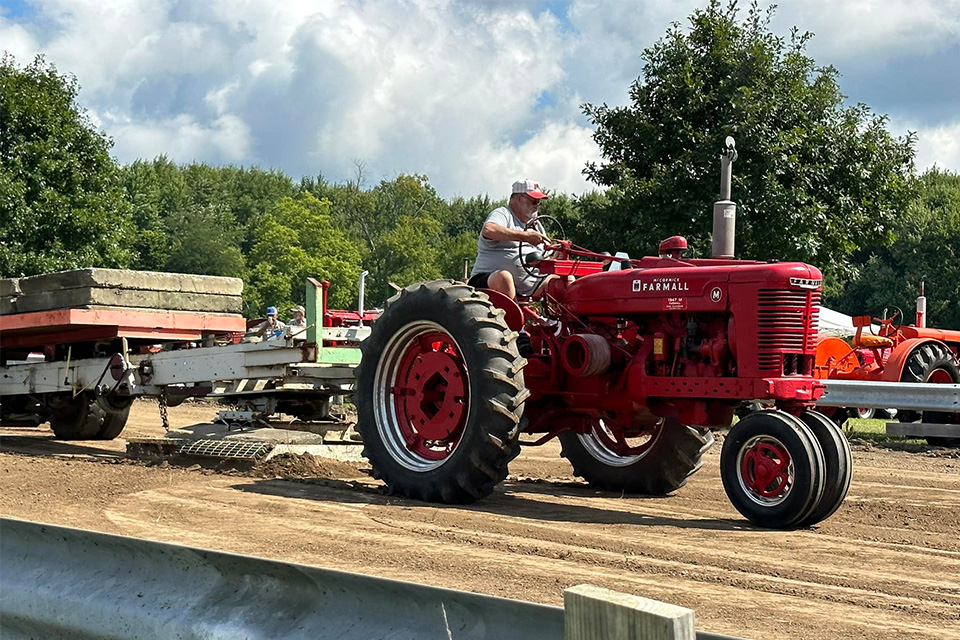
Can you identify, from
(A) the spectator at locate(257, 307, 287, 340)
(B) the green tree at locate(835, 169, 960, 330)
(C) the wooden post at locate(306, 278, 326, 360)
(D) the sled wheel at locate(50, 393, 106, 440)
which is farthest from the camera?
(B) the green tree at locate(835, 169, 960, 330)

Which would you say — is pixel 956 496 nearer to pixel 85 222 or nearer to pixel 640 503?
pixel 640 503

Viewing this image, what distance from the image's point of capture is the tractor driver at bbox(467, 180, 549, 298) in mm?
7973

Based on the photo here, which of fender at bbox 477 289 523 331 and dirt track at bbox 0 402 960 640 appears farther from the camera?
fender at bbox 477 289 523 331

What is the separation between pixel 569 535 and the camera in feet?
20.3

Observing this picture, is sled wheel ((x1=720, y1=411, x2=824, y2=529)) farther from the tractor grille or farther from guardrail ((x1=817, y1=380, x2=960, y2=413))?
guardrail ((x1=817, y1=380, x2=960, y2=413))

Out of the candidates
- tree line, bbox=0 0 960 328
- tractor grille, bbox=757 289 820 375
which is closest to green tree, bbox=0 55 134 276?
tree line, bbox=0 0 960 328

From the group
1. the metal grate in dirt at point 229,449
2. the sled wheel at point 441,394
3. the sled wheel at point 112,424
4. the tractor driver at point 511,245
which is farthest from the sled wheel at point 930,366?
the sled wheel at point 112,424

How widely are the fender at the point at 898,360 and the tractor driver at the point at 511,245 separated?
23.8ft

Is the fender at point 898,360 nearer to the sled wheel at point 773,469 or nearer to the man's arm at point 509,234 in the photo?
the man's arm at point 509,234

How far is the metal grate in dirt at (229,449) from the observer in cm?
887

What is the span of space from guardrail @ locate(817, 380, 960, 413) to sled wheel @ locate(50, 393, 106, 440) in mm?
7154

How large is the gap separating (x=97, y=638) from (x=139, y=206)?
154 feet

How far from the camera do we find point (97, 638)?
2953 millimetres

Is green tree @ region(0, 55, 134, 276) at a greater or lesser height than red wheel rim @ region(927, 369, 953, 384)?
greater
